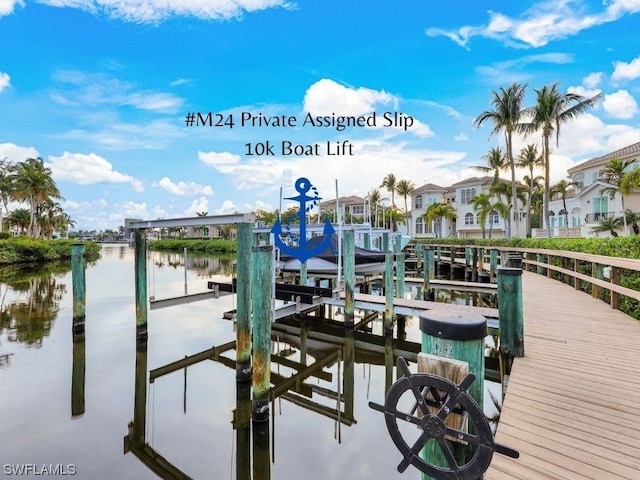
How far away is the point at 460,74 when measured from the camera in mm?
18875

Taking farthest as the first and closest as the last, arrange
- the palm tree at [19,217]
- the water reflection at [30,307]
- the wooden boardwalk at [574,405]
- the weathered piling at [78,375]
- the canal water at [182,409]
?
the palm tree at [19,217]
the water reflection at [30,307]
the weathered piling at [78,375]
the canal water at [182,409]
the wooden boardwalk at [574,405]

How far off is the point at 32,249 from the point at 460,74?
4013 cm

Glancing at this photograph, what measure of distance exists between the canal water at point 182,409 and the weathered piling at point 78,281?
24.6 inches

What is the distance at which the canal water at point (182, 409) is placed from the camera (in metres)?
4.72

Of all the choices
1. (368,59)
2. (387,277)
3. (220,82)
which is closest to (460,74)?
(368,59)

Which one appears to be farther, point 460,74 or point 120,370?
point 460,74

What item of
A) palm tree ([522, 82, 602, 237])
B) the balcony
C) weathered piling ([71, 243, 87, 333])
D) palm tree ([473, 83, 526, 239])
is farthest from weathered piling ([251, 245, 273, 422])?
palm tree ([473, 83, 526, 239])

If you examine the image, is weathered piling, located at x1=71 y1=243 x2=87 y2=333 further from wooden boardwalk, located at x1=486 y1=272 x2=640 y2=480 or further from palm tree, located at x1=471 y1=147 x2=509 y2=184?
palm tree, located at x1=471 y1=147 x2=509 y2=184

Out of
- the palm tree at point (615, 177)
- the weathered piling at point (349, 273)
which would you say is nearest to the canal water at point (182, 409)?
the weathered piling at point (349, 273)

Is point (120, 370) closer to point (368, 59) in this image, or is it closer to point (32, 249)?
point (368, 59)

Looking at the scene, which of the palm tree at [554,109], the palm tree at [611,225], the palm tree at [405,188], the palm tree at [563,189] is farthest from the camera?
the palm tree at [405,188]

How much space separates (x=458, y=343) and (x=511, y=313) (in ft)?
9.40

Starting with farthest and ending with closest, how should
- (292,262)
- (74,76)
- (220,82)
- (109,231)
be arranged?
(109,231) → (74,76) → (220,82) → (292,262)

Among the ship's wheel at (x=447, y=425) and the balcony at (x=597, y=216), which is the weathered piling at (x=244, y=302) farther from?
the balcony at (x=597, y=216)
